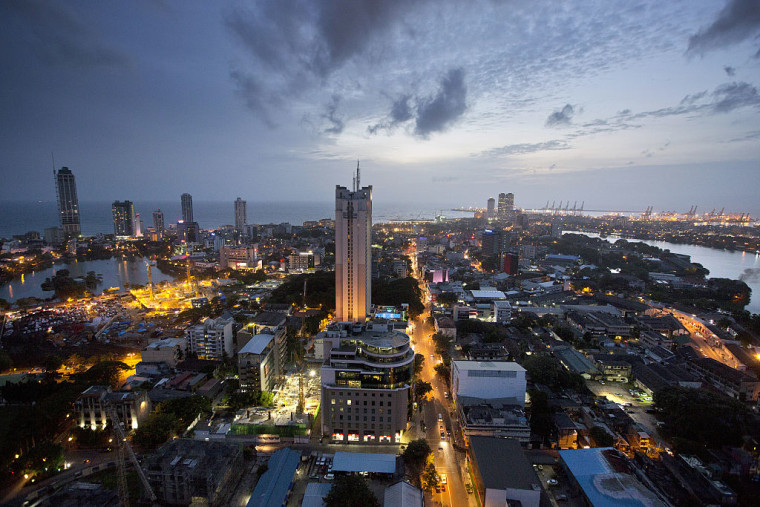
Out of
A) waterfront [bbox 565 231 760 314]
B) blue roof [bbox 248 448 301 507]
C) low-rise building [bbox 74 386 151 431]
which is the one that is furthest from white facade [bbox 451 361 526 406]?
waterfront [bbox 565 231 760 314]

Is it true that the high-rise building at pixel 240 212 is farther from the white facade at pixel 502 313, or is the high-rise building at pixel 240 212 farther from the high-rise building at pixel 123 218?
the white facade at pixel 502 313

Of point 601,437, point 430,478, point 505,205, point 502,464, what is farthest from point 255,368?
point 505,205

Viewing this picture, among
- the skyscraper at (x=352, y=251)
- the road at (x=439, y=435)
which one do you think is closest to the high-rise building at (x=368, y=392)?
the road at (x=439, y=435)

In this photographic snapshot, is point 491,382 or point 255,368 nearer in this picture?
point 491,382

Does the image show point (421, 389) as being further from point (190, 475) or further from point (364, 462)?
point (190, 475)

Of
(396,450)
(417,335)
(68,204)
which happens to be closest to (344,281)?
(417,335)

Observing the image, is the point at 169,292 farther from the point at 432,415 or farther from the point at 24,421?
the point at 432,415

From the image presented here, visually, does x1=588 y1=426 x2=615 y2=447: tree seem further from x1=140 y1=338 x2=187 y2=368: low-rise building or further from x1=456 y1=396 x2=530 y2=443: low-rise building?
x1=140 y1=338 x2=187 y2=368: low-rise building
